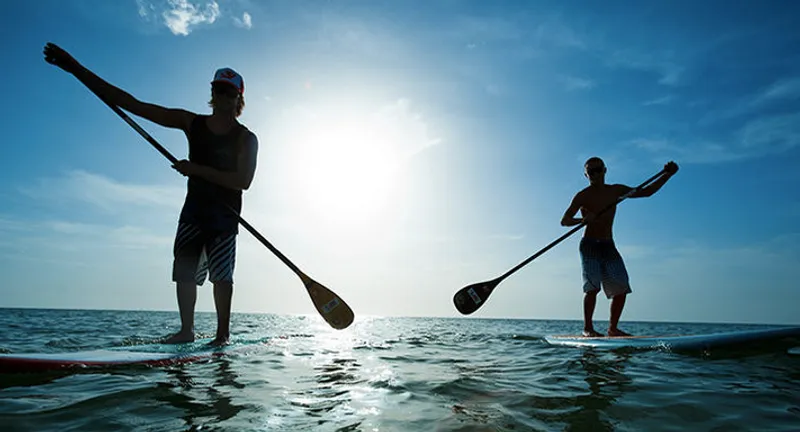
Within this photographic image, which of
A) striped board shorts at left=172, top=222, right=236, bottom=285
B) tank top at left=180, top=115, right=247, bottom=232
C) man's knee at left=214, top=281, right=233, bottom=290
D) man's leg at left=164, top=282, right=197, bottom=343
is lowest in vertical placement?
man's leg at left=164, top=282, right=197, bottom=343

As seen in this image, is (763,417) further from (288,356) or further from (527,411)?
(288,356)

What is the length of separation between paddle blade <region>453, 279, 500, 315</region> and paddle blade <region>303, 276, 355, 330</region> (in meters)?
2.75

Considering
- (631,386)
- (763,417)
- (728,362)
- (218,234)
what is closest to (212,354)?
(218,234)

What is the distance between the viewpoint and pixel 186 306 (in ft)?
13.9

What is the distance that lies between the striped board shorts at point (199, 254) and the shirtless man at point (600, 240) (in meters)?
5.21

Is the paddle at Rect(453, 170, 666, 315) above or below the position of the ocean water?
above

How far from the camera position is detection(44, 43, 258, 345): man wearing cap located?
4.19 meters

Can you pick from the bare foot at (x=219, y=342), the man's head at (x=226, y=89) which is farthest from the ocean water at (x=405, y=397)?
the man's head at (x=226, y=89)

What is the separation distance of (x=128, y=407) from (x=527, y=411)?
7.05ft

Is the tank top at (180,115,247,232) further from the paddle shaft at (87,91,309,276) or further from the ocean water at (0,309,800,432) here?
the ocean water at (0,309,800,432)

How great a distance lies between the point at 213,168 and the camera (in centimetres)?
410

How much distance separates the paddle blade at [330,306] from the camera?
477 centimetres

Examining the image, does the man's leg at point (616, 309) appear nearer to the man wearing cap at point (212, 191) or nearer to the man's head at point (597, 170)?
the man's head at point (597, 170)

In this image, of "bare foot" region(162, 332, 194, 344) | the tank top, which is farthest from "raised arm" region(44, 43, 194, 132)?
"bare foot" region(162, 332, 194, 344)
